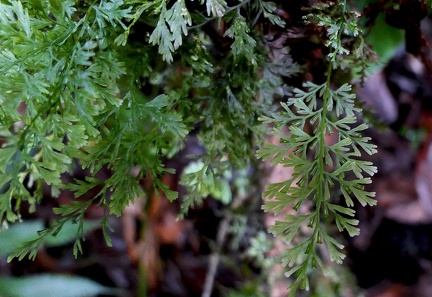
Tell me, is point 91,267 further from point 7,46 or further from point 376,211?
point 7,46

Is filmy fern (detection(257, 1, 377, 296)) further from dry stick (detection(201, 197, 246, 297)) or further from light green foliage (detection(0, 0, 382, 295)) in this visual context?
dry stick (detection(201, 197, 246, 297))

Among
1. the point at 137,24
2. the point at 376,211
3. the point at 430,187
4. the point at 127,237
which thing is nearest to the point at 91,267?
the point at 127,237

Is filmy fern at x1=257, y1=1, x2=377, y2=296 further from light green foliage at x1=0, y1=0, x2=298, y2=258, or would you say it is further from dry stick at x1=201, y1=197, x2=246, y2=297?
dry stick at x1=201, y1=197, x2=246, y2=297

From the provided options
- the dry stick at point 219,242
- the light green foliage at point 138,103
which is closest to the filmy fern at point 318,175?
the light green foliage at point 138,103

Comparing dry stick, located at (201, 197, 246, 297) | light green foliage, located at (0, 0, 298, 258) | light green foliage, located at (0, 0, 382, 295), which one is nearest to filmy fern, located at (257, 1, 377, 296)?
light green foliage, located at (0, 0, 382, 295)

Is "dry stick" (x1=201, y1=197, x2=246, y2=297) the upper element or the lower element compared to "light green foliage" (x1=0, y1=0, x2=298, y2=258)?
lower

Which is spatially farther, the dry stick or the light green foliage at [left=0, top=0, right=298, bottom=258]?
the dry stick

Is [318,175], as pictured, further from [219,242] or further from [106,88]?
[219,242]

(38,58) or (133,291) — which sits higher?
(38,58)

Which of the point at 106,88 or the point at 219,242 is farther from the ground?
the point at 106,88

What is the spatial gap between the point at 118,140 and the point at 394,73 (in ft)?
6.42

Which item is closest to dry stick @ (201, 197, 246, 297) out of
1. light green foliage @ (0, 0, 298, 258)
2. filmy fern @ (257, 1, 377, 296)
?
light green foliage @ (0, 0, 298, 258)

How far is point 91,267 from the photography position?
2.23 meters

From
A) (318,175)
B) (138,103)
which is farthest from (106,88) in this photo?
(318,175)
